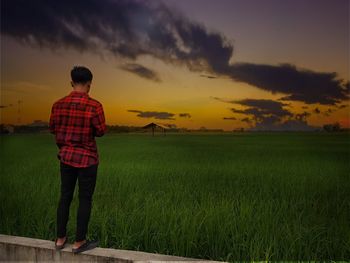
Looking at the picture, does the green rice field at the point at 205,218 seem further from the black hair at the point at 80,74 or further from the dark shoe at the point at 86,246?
the black hair at the point at 80,74

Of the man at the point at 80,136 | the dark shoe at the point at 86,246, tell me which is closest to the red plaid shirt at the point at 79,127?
the man at the point at 80,136

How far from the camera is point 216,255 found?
312 centimetres

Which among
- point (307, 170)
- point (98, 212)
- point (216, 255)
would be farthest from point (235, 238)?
point (307, 170)

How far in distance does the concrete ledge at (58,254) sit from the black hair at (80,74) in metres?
1.08

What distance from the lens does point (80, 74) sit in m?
2.67

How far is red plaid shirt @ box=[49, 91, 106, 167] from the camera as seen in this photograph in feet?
8.62

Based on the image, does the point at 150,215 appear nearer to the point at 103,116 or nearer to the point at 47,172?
the point at 103,116

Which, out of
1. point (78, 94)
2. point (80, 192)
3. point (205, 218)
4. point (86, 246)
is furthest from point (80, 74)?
point (205, 218)

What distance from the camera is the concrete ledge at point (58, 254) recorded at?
254 cm

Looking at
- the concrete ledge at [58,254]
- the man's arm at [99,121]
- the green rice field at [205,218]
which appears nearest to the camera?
the concrete ledge at [58,254]

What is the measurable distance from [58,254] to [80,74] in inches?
45.4

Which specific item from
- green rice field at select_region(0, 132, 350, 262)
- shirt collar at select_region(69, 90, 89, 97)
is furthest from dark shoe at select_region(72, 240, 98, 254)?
shirt collar at select_region(69, 90, 89, 97)

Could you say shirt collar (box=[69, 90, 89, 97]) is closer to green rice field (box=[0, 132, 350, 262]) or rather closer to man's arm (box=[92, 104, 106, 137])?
man's arm (box=[92, 104, 106, 137])

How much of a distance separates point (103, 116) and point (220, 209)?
70.1 inches
